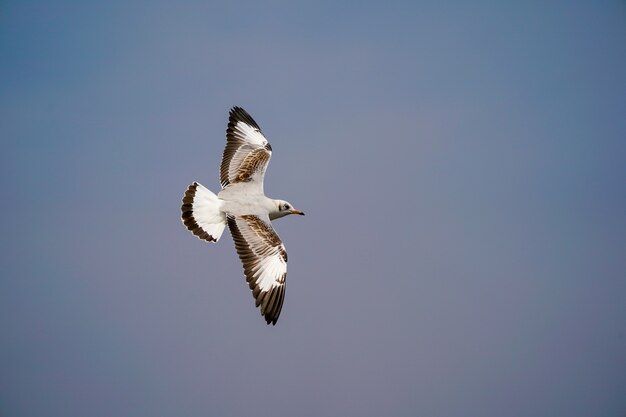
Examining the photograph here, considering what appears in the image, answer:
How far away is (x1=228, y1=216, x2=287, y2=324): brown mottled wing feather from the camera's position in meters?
11.5

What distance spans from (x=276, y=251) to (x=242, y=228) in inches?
29.9

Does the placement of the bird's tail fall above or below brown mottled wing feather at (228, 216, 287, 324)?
above

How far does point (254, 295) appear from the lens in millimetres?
11438

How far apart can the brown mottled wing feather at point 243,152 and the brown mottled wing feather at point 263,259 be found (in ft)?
4.93

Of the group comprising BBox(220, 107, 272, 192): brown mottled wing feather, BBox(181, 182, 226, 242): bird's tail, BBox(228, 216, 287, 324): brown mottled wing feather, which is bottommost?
BBox(228, 216, 287, 324): brown mottled wing feather

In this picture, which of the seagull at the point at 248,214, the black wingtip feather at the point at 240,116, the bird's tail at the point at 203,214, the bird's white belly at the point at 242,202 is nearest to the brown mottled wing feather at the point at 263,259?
the seagull at the point at 248,214

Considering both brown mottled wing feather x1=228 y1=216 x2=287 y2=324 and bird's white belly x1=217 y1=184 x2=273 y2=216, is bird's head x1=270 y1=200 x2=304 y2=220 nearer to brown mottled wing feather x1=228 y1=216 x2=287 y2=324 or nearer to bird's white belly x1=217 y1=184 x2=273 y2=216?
bird's white belly x1=217 y1=184 x2=273 y2=216

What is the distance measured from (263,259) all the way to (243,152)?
3.35 m

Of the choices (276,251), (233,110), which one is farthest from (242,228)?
(233,110)

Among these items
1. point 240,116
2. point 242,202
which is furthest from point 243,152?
point 242,202

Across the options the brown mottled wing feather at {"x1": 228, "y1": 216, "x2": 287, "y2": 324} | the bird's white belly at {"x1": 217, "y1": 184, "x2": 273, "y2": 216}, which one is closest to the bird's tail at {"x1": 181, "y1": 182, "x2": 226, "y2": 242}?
the bird's white belly at {"x1": 217, "y1": 184, "x2": 273, "y2": 216}

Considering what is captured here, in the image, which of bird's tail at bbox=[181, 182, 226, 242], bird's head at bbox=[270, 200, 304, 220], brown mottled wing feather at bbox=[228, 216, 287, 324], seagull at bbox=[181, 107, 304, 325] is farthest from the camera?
bird's head at bbox=[270, 200, 304, 220]

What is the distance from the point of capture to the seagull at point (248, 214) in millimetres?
11742

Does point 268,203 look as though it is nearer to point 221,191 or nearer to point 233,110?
point 221,191
